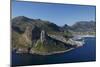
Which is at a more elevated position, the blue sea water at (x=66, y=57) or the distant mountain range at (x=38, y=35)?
the distant mountain range at (x=38, y=35)

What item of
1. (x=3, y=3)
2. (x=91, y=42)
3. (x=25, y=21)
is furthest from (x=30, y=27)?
(x=91, y=42)

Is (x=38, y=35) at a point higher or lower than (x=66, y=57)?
higher

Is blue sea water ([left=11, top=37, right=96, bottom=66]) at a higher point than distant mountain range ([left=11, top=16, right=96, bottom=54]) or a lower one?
A: lower

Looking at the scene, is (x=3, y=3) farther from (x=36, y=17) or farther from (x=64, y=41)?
(x=64, y=41)

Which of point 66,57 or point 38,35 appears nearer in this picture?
point 38,35
